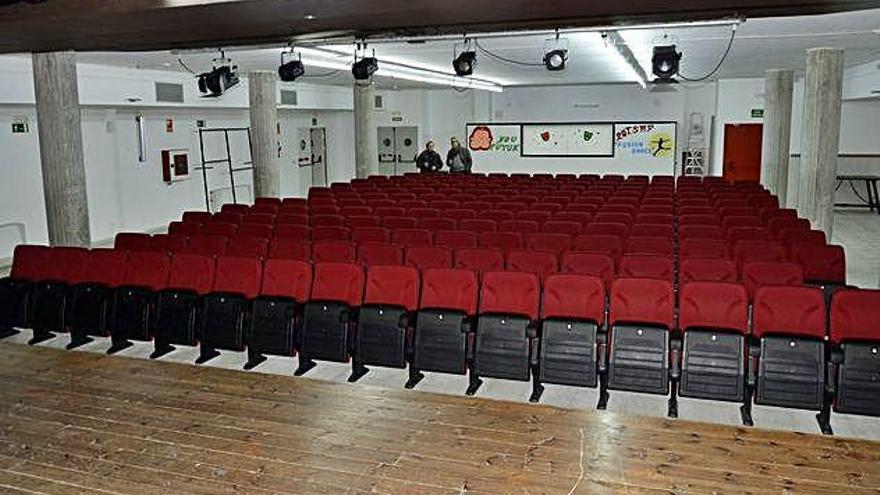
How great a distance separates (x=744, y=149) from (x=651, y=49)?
969 cm

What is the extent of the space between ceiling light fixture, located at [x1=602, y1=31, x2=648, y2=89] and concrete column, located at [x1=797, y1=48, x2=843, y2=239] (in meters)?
3.06

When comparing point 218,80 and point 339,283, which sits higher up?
point 218,80

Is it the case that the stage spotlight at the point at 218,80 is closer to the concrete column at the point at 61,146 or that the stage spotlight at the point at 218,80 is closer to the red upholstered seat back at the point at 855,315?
the concrete column at the point at 61,146

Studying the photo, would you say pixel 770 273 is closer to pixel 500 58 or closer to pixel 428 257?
pixel 428 257

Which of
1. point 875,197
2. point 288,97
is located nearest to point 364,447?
point 288,97

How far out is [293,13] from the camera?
6.02 metres

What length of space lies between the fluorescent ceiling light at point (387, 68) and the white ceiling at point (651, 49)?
43cm

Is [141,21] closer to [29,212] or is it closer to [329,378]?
[329,378]

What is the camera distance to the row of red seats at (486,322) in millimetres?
5246

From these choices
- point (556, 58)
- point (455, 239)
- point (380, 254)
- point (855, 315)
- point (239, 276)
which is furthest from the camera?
point (556, 58)

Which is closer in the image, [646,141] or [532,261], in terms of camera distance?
[532,261]

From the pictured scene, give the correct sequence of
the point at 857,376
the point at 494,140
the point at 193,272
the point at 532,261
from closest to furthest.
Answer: the point at 857,376 < the point at 193,272 < the point at 532,261 < the point at 494,140

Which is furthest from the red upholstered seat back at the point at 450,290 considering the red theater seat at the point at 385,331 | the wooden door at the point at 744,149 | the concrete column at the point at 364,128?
the wooden door at the point at 744,149

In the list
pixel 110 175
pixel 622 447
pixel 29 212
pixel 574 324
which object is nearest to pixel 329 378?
pixel 574 324
